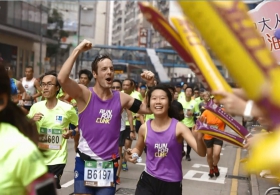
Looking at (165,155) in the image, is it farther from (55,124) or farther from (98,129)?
(55,124)

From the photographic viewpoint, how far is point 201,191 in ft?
29.3

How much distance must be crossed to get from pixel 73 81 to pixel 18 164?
287 centimetres

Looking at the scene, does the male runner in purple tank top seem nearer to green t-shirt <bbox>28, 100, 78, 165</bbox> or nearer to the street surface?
green t-shirt <bbox>28, 100, 78, 165</bbox>

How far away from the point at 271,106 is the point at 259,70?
0.40 ft

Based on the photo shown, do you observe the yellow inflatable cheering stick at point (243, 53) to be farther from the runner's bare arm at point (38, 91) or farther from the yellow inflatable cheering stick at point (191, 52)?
the runner's bare arm at point (38, 91)

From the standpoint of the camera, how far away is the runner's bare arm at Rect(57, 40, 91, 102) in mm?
4633

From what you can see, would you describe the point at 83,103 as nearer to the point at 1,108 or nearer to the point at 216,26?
the point at 1,108

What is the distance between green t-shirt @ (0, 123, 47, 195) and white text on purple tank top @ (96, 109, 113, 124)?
2.92 m

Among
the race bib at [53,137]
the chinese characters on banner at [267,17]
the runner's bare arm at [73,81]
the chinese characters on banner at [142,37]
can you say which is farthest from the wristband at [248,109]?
the chinese characters on banner at [142,37]

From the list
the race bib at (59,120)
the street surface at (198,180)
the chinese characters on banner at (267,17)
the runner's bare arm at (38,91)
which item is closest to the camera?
the chinese characters on banner at (267,17)

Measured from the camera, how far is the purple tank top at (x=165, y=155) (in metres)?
4.99

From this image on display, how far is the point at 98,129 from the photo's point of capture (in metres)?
5.05

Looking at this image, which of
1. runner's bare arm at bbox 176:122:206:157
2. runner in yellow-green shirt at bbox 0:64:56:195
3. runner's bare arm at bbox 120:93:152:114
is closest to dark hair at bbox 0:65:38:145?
runner in yellow-green shirt at bbox 0:64:56:195

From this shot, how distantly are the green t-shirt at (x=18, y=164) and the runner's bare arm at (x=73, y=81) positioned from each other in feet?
8.31
